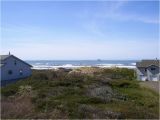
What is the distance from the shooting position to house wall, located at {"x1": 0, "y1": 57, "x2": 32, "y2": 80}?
151 feet

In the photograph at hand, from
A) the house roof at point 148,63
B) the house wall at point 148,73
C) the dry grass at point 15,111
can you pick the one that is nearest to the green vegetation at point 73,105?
the dry grass at point 15,111

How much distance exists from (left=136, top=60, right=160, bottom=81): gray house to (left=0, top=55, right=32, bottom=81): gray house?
22.7 metres

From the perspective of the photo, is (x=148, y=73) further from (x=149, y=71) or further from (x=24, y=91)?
(x=24, y=91)

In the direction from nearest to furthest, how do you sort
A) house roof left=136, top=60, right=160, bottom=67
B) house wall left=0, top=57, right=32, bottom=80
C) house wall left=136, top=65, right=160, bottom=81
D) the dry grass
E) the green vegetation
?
the dry grass < the green vegetation < house wall left=0, top=57, right=32, bottom=80 < house wall left=136, top=65, right=160, bottom=81 < house roof left=136, top=60, right=160, bottom=67

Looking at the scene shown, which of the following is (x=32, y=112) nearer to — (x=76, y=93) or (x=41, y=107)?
(x=41, y=107)

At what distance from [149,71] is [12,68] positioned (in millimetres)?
27336

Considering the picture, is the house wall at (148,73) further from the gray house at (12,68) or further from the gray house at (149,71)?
the gray house at (12,68)

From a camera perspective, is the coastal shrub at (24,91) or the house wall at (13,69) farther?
the house wall at (13,69)

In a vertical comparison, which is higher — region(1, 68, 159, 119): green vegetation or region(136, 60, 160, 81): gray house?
region(136, 60, 160, 81): gray house

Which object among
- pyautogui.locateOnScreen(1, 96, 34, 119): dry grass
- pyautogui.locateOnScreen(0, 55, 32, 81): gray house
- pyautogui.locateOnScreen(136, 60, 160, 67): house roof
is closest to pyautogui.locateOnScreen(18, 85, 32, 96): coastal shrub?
pyautogui.locateOnScreen(1, 96, 34, 119): dry grass

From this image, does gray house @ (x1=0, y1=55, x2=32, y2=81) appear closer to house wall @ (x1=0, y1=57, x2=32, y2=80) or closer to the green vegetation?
house wall @ (x1=0, y1=57, x2=32, y2=80)

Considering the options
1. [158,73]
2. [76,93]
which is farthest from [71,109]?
[158,73]

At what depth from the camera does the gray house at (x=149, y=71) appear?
5851 cm

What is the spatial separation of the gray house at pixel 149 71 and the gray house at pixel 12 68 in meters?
22.7
